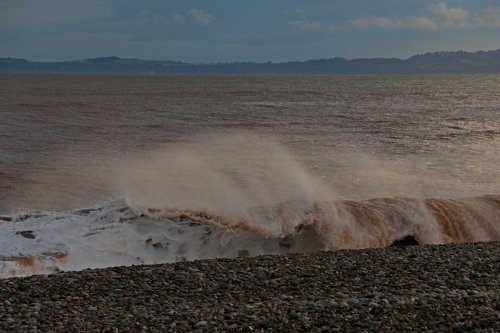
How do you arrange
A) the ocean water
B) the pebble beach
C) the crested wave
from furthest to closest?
the ocean water < the crested wave < the pebble beach

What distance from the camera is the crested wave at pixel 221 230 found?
9.98m

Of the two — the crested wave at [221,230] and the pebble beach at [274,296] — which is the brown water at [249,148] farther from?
the pebble beach at [274,296]

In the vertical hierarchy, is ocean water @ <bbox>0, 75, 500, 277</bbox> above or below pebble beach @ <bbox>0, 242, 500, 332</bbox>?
below

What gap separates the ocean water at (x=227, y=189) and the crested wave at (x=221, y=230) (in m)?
0.03

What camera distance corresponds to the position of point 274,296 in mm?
6688

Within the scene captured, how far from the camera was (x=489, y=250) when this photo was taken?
869 centimetres

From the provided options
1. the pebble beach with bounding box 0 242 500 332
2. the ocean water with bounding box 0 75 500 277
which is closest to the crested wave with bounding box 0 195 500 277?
the ocean water with bounding box 0 75 500 277

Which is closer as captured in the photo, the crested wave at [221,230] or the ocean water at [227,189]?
the crested wave at [221,230]

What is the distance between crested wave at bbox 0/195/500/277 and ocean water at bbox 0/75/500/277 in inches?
1.2

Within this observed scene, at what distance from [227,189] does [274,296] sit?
30.7ft

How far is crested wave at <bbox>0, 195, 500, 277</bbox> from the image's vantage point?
9977 mm

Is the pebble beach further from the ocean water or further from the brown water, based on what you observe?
the brown water

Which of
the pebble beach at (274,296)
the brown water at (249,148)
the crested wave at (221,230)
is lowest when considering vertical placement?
the brown water at (249,148)

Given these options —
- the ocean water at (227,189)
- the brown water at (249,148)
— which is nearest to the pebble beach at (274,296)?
the ocean water at (227,189)
